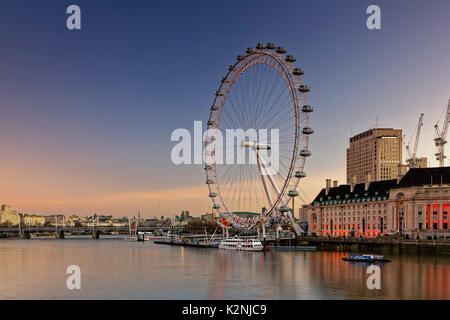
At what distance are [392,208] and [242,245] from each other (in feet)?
105

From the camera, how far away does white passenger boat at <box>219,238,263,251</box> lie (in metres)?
94.4

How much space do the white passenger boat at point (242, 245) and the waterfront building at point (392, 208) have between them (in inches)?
1120

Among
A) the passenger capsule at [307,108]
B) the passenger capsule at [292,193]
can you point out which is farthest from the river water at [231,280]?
the passenger capsule at [307,108]

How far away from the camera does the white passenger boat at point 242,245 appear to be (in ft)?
310

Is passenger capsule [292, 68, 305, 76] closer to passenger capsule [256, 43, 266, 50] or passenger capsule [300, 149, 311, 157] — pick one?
passenger capsule [256, 43, 266, 50]

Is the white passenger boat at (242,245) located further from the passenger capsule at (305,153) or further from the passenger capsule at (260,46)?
the passenger capsule at (260,46)

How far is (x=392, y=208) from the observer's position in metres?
104

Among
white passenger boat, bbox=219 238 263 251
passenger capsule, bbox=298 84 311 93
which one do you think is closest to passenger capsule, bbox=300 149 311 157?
passenger capsule, bbox=298 84 311 93

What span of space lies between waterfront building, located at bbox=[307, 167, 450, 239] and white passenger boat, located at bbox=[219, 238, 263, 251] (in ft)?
93.3

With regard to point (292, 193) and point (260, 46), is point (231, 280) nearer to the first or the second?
point (292, 193)

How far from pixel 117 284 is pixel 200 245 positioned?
229 feet
